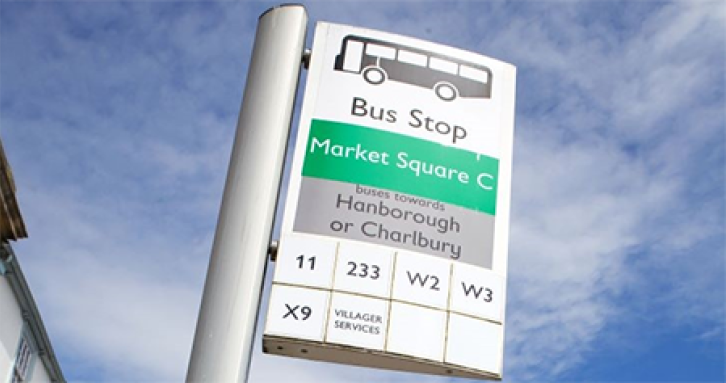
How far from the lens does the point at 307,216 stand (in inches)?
279

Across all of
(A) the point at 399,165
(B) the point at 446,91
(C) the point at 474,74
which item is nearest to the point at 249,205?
(A) the point at 399,165

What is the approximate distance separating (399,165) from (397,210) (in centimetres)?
42

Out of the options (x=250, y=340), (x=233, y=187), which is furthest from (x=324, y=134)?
(x=250, y=340)

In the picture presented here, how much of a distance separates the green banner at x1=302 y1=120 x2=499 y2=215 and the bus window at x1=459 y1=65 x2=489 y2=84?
0.74 metres

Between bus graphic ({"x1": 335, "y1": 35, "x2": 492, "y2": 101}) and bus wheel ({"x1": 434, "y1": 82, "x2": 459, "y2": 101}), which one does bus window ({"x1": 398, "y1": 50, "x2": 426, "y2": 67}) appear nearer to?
bus graphic ({"x1": 335, "y1": 35, "x2": 492, "y2": 101})

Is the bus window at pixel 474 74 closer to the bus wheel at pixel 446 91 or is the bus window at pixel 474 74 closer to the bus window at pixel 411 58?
the bus wheel at pixel 446 91

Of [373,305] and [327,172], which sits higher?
[327,172]

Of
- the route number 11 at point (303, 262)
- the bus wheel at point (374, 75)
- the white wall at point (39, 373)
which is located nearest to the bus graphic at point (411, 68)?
the bus wheel at point (374, 75)

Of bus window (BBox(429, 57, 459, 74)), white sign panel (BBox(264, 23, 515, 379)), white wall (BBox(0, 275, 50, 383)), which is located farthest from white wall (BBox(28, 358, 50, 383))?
bus window (BBox(429, 57, 459, 74))

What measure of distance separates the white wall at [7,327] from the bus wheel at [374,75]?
17001 mm

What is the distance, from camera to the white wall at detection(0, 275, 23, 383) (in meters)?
22.4

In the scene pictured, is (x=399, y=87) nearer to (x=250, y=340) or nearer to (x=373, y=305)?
(x=373, y=305)

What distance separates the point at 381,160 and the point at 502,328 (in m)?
1.60

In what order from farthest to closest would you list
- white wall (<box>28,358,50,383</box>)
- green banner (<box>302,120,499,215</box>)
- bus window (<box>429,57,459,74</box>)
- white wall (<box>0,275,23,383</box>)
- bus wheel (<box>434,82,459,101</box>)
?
white wall (<box>28,358,50,383</box>) < white wall (<box>0,275,23,383</box>) < bus window (<box>429,57,459,74</box>) < bus wheel (<box>434,82,459,101</box>) < green banner (<box>302,120,499,215</box>)
